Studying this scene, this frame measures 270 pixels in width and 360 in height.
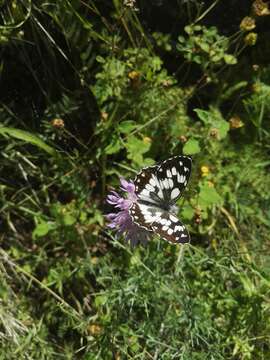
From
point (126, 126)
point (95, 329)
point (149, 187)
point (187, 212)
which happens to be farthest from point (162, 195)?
point (95, 329)

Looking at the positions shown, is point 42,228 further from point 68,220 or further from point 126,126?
point 126,126

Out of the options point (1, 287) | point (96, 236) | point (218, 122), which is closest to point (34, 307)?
point (1, 287)

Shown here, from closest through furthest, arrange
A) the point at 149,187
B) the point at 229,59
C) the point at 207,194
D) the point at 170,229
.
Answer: the point at 170,229
the point at 149,187
the point at 207,194
the point at 229,59

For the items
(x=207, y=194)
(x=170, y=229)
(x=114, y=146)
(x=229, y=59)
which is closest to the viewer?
(x=170, y=229)

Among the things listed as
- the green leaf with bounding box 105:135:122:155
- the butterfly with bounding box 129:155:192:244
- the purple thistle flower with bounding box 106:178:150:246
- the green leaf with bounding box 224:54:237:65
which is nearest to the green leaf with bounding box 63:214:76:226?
the green leaf with bounding box 105:135:122:155

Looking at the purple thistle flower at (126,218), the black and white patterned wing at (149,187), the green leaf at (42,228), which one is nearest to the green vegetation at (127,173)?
the green leaf at (42,228)

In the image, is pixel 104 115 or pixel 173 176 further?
pixel 104 115

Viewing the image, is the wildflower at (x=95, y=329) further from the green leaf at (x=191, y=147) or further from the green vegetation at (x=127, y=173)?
the green leaf at (x=191, y=147)

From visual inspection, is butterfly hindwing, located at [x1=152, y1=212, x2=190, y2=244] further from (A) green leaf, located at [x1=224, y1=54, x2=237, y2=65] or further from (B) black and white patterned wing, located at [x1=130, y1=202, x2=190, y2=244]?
(A) green leaf, located at [x1=224, y1=54, x2=237, y2=65]
